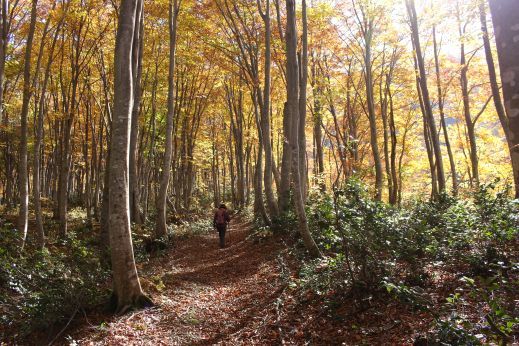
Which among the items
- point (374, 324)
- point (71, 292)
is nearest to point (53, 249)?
point (71, 292)

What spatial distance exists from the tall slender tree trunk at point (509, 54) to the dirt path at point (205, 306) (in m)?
3.85

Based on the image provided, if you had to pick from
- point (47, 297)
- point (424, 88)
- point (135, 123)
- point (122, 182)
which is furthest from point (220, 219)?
point (424, 88)

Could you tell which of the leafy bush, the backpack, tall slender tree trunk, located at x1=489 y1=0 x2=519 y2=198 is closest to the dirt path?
the leafy bush

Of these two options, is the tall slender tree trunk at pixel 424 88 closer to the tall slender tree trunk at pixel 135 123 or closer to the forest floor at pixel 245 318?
the forest floor at pixel 245 318

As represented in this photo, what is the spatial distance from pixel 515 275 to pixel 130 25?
21.7 ft

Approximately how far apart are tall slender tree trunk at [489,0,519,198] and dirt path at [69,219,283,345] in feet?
12.6

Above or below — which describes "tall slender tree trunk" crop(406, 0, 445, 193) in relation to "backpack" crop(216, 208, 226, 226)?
above

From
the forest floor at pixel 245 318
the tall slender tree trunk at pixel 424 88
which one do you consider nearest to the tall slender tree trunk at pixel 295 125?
the forest floor at pixel 245 318

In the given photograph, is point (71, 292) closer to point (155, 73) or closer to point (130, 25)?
point (130, 25)

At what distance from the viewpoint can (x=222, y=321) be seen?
5.81 meters

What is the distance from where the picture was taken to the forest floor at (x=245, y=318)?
4.34 meters

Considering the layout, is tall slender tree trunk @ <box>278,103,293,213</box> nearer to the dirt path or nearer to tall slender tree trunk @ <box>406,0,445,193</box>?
the dirt path

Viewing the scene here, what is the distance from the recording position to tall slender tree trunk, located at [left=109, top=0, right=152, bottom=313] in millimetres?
5594

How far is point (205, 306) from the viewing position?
261 inches
